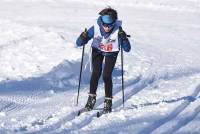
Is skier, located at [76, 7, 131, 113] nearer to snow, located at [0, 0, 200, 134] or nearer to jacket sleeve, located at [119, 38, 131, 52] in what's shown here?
jacket sleeve, located at [119, 38, 131, 52]

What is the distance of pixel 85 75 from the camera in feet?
36.9

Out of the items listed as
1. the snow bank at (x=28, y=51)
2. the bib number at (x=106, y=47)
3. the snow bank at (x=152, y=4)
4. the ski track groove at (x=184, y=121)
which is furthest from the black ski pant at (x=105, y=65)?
the snow bank at (x=152, y=4)

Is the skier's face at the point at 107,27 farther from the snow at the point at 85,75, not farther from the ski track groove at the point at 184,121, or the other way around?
the ski track groove at the point at 184,121

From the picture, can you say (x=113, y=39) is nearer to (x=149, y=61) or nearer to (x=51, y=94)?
(x=51, y=94)

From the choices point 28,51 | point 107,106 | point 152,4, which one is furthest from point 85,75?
point 152,4

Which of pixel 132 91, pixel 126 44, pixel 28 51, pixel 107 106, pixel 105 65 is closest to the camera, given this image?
pixel 126 44

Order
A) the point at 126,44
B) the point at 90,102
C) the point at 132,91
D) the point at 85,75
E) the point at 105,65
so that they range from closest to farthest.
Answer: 1. the point at 126,44
2. the point at 105,65
3. the point at 90,102
4. the point at 132,91
5. the point at 85,75

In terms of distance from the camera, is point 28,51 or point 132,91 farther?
point 28,51

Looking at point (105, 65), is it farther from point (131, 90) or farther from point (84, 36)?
point (131, 90)

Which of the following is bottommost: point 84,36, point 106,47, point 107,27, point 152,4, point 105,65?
point 152,4

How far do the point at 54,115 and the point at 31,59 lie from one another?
3.91 meters

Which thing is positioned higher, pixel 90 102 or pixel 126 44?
pixel 126 44

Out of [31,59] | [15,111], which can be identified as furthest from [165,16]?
[15,111]

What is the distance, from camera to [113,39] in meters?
8.59
